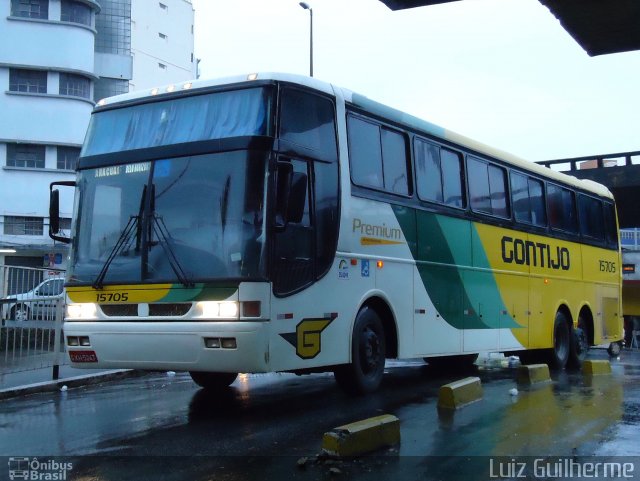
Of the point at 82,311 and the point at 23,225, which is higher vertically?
the point at 23,225

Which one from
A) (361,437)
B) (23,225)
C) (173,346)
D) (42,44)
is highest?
(42,44)

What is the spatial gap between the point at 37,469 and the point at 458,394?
4842 mm

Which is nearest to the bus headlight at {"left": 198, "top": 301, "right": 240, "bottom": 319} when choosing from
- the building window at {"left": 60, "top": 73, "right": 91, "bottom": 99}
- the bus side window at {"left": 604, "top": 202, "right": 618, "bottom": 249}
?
the bus side window at {"left": 604, "top": 202, "right": 618, "bottom": 249}

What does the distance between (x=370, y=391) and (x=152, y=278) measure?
313 cm

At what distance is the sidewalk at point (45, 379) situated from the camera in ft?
33.6

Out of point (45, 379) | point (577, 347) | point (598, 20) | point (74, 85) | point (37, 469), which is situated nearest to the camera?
point (598, 20)

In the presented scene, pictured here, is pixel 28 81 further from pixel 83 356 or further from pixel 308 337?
pixel 308 337

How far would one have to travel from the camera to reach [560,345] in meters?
15.0

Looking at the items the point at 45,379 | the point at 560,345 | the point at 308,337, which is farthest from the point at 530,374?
the point at 45,379

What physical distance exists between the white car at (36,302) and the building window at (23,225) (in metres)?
30.6

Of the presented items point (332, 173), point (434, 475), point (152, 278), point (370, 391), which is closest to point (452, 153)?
point (332, 173)

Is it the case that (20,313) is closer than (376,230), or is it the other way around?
(376,230)

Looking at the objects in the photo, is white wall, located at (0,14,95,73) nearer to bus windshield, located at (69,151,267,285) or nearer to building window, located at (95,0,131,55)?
building window, located at (95,0,131,55)

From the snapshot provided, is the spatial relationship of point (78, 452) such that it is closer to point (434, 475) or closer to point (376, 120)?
point (434, 475)
